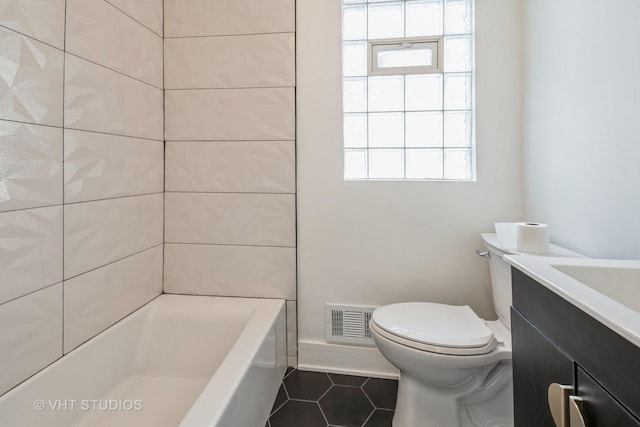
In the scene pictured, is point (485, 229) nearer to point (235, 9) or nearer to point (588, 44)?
point (588, 44)

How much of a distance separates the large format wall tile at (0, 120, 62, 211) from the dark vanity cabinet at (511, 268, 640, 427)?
1.51 metres

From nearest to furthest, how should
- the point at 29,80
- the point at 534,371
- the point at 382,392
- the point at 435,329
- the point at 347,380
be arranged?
the point at 534,371, the point at 29,80, the point at 435,329, the point at 382,392, the point at 347,380

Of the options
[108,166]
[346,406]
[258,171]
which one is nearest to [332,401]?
[346,406]

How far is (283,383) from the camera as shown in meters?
1.76

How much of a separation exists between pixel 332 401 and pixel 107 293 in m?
1.15

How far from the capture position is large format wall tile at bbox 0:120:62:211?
1061mm

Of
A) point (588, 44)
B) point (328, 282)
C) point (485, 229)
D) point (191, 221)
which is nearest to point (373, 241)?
point (328, 282)

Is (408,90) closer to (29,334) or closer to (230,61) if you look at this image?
(230,61)

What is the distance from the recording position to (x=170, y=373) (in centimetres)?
164

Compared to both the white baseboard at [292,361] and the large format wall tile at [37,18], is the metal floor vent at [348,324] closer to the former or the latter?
the white baseboard at [292,361]

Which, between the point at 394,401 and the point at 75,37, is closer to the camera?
the point at 75,37

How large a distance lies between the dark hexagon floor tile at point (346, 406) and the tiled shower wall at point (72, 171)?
1.07 m

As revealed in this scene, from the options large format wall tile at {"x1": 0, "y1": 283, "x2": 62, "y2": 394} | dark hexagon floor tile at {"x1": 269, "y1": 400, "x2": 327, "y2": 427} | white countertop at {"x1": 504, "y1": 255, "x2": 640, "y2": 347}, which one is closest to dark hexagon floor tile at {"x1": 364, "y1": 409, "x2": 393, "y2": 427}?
dark hexagon floor tile at {"x1": 269, "y1": 400, "x2": 327, "y2": 427}

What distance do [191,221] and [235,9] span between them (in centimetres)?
119
